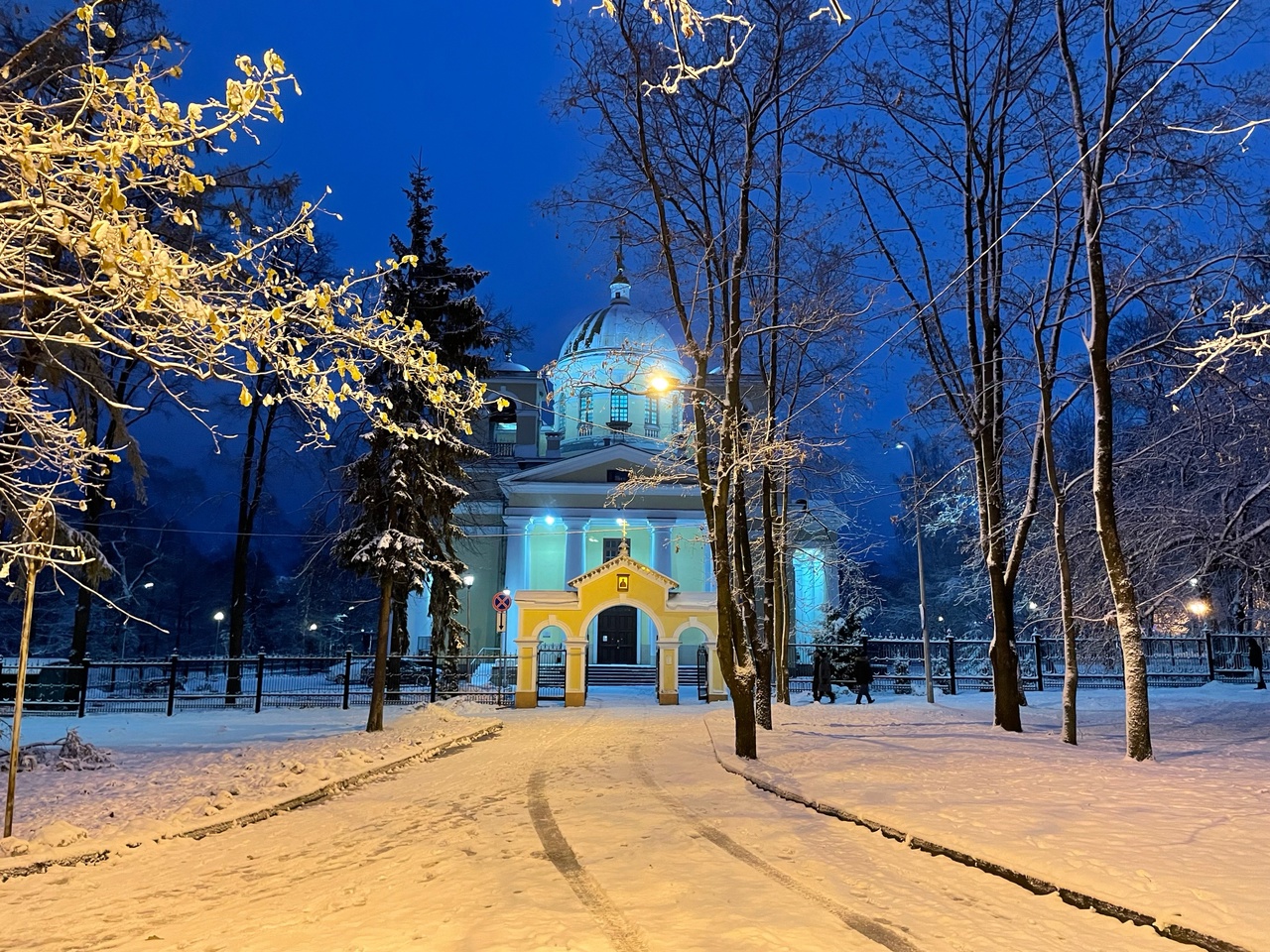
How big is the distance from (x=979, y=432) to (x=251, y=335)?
563 inches

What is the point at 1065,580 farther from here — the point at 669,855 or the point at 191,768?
the point at 191,768

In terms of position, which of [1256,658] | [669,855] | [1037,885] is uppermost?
[1256,658]

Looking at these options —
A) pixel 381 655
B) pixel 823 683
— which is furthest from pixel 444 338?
pixel 823 683

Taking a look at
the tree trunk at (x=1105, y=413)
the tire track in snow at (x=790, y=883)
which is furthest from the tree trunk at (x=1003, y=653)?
the tire track in snow at (x=790, y=883)

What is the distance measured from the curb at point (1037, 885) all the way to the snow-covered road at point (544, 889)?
11 cm

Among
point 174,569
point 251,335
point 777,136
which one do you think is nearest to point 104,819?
point 251,335

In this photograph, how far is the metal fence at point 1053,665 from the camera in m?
26.1

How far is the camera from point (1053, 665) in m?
31.8

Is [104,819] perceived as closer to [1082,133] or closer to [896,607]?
[1082,133]

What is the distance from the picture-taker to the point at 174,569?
52531 millimetres

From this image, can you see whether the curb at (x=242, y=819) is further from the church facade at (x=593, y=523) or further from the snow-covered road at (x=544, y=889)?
the church facade at (x=593, y=523)

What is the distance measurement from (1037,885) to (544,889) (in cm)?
348

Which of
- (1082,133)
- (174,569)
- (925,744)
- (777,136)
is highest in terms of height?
(777,136)

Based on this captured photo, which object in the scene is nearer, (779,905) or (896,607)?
(779,905)
